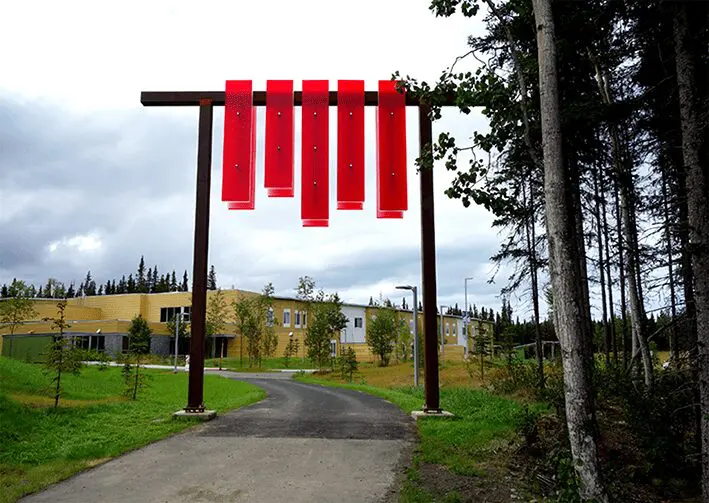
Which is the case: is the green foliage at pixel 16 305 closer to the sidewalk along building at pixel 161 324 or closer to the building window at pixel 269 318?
the sidewalk along building at pixel 161 324

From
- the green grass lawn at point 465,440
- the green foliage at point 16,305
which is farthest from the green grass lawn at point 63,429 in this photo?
the green foliage at point 16,305

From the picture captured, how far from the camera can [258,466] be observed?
27.4 ft

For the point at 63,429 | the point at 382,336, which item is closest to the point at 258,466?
the point at 63,429

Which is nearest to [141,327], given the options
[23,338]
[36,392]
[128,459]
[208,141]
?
[23,338]

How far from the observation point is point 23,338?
4772 cm

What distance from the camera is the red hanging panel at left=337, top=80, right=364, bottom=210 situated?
43.6 feet

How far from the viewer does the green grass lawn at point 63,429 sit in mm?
8037

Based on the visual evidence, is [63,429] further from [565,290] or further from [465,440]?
[565,290]

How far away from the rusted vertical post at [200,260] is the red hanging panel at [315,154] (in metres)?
2.43

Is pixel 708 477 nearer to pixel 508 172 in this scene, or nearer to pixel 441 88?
pixel 508 172

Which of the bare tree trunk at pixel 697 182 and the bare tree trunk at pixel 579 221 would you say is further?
the bare tree trunk at pixel 579 221

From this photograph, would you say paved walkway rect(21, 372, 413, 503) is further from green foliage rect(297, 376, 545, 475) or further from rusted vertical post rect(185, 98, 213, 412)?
rusted vertical post rect(185, 98, 213, 412)

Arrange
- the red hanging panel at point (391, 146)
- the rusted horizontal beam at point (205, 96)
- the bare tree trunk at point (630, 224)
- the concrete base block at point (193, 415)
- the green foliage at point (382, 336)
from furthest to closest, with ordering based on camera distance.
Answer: the green foliage at point (382, 336)
the rusted horizontal beam at point (205, 96)
the red hanging panel at point (391, 146)
the concrete base block at point (193, 415)
the bare tree trunk at point (630, 224)

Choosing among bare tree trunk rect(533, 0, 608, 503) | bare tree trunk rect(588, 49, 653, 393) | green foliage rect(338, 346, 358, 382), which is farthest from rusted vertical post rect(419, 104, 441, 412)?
green foliage rect(338, 346, 358, 382)
